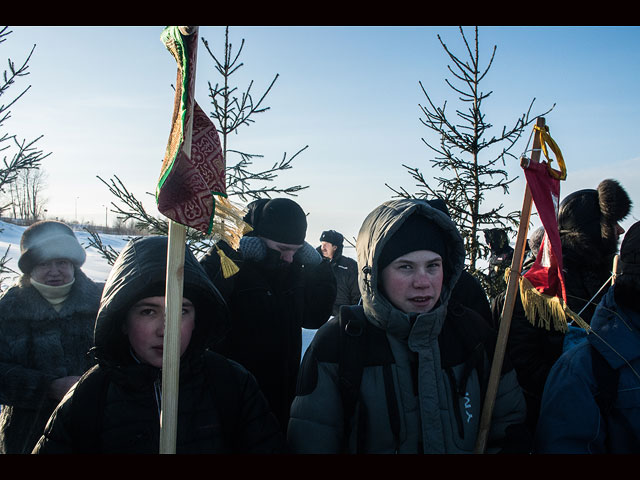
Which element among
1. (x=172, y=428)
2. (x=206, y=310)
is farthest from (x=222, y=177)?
(x=172, y=428)

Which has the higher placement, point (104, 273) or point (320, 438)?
point (104, 273)

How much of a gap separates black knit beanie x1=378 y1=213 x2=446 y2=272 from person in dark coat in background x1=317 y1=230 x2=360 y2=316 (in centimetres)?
531

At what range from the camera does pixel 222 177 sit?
68.4 inches

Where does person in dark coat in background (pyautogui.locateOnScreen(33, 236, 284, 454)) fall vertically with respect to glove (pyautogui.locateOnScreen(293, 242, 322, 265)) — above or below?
below

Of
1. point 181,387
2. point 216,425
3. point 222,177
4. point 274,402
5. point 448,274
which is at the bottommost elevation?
point 274,402

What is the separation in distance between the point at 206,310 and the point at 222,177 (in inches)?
30.0

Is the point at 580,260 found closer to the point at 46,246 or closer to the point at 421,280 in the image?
the point at 421,280

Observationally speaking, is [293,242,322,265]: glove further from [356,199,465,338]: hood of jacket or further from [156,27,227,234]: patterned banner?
[156,27,227,234]: patterned banner

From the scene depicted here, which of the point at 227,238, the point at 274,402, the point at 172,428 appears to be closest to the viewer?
the point at 172,428

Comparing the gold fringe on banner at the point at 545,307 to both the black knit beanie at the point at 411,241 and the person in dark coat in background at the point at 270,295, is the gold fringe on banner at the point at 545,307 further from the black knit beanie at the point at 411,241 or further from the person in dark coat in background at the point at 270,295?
the person in dark coat in background at the point at 270,295

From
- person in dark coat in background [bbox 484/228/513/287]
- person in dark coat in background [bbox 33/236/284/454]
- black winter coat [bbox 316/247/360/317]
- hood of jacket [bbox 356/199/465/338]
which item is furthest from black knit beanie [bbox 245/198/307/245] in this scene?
black winter coat [bbox 316/247/360/317]

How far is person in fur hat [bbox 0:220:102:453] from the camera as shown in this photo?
2.88m

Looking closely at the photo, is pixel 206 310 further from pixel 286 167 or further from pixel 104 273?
pixel 104 273

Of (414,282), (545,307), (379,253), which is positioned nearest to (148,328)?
(379,253)
